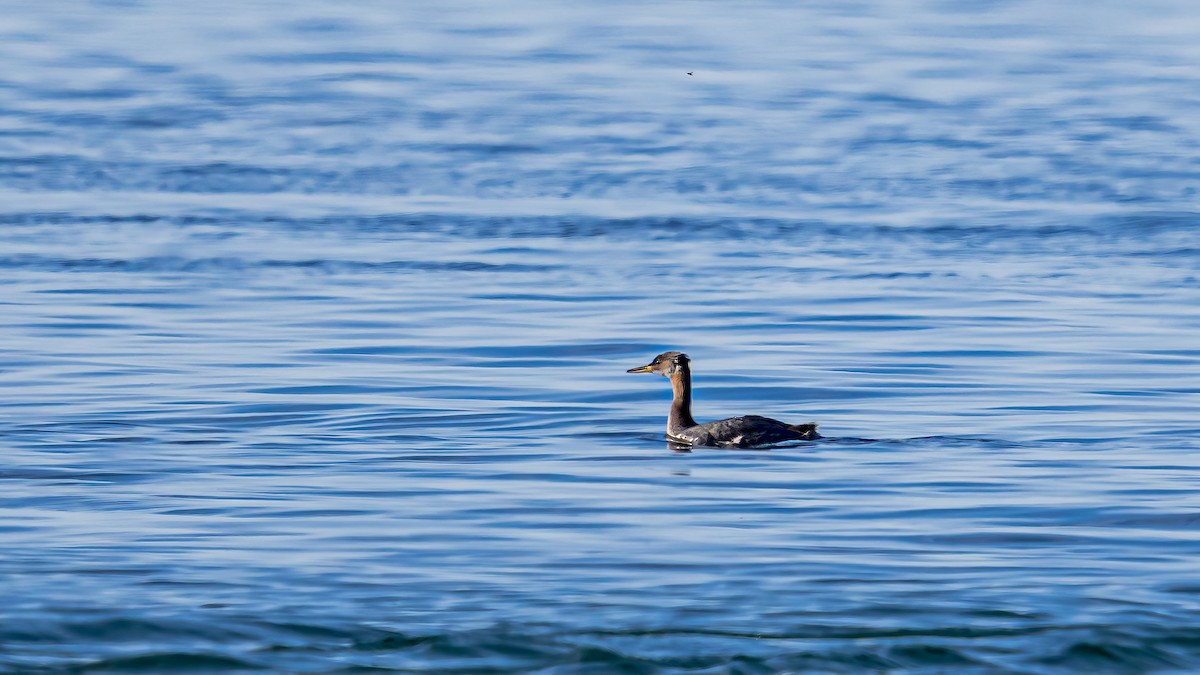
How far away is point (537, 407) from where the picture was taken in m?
16.4

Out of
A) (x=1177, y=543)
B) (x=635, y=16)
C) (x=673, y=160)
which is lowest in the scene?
(x=1177, y=543)

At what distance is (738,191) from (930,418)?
45.5ft

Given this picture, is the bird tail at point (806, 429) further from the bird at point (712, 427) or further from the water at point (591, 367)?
the water at point (591, 367)

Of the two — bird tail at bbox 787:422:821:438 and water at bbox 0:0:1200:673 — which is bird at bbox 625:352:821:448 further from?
water at bbox 0:0:1200:673

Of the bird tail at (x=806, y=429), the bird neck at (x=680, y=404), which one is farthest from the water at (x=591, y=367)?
the bird neck at (x=680, y=404)

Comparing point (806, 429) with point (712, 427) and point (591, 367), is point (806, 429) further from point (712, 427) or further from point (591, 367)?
point (591, 367)

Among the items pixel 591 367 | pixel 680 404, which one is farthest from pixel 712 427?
pixel 591 367

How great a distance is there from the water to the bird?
0.17m

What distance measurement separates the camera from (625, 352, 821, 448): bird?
48.2ft

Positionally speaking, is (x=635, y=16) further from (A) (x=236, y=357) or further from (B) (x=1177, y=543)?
(B) (x=1177, y=543)

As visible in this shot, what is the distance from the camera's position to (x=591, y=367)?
18328mm

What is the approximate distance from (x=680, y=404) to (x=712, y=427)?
2.30ft

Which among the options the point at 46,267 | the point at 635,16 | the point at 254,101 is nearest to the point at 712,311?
the point at 46,267

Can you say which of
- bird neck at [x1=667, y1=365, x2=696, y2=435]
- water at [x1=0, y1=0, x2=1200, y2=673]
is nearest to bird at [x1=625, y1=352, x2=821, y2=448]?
bird neck at [x1=667, y1=365, x2=696, y2=435]
